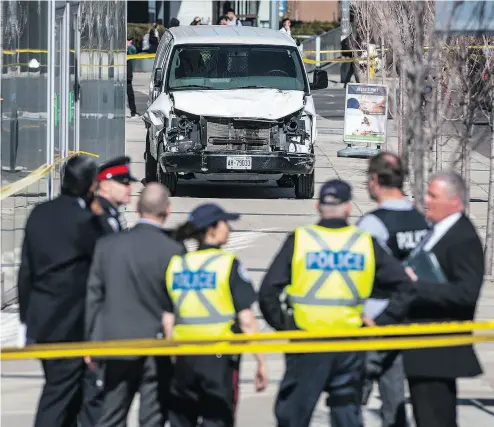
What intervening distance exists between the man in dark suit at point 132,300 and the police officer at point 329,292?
573mm

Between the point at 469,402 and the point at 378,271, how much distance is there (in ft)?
7.68

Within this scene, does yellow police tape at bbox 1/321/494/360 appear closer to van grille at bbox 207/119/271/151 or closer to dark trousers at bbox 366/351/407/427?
dark trousers at bbox 366/351/407/427

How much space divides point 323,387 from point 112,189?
67.5 inches

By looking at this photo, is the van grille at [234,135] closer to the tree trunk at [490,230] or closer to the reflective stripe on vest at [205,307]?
the tree trunk at [490,230]

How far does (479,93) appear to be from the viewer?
12.4m

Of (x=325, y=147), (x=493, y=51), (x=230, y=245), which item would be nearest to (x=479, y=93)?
(x=493, y=51)

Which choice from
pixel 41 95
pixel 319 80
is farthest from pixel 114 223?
pixel 319 80

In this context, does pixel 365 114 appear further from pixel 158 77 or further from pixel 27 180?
pixel 27 180

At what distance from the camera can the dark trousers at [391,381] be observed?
7.11 m

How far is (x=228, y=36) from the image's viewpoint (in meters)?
17.8

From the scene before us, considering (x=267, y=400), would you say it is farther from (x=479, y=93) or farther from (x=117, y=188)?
(x=479, y=93)

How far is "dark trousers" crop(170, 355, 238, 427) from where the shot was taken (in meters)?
6.41

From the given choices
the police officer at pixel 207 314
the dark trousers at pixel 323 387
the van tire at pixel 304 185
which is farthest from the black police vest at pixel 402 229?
the van tire at pixel 304 185

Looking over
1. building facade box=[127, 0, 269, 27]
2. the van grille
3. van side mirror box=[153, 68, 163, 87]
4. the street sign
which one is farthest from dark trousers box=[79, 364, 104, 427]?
building facade box=[127, 0, 269, 27]
